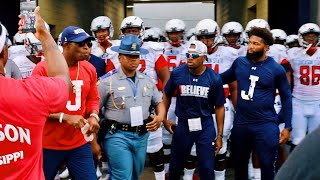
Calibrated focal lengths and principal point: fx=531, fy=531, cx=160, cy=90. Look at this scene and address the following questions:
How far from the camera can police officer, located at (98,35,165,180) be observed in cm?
529

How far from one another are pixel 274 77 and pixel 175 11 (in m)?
17.4

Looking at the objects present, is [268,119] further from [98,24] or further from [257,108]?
[98,24]

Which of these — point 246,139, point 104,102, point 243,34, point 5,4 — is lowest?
point 246,139

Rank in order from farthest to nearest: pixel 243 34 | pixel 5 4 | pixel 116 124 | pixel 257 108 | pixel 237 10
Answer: pixel 237 10 → pixel 5 4 → pixel 243 34 → pixel 257 108 → pixel 116 124

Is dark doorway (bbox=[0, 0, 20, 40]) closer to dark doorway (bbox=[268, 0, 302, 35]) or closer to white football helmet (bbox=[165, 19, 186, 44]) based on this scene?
white football helmet (bbox=[165, 19, 186, 44])

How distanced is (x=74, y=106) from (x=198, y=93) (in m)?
1.72

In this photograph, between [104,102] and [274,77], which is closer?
[104,102]

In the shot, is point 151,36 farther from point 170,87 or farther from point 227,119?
point 170,87

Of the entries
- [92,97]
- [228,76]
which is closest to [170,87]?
[228,76]

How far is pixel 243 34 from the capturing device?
948 cm

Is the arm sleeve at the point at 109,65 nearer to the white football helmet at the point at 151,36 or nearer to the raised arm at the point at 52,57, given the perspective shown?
the white football helmet at the point at 151,36

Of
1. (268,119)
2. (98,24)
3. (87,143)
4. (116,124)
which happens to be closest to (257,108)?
(268,119)

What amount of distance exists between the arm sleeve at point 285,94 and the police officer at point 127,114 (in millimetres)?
1495

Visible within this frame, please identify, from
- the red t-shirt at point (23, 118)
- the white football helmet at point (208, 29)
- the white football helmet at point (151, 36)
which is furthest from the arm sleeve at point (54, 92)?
the white football helmet at point (151, 36)
